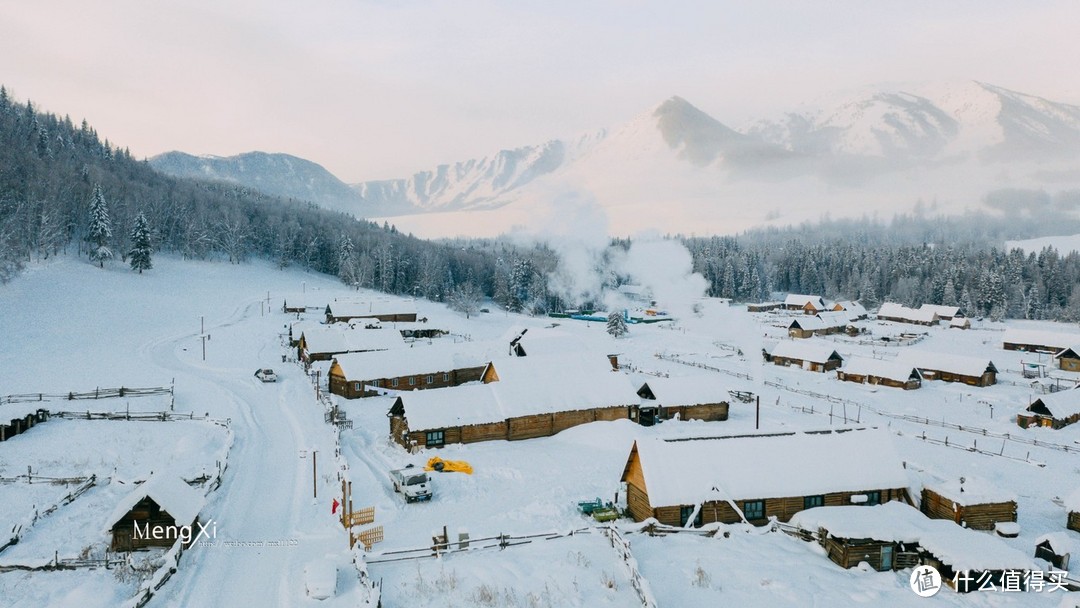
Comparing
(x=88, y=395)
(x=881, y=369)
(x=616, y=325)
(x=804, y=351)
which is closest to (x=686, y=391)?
(x=881, y=369)

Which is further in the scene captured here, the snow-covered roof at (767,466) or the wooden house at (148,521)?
the snow-covered roof at (767,466)

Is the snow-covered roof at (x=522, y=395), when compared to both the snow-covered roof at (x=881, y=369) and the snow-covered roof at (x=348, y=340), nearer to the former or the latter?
the snow-covered roof at (x=348, y=340)

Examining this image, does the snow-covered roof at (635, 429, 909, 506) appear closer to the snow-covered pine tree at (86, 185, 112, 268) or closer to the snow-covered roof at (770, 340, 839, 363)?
the snow-covered roof at (770, 340, 839, 363)

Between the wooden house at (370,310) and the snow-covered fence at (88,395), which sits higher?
the wooden house at (370,310)

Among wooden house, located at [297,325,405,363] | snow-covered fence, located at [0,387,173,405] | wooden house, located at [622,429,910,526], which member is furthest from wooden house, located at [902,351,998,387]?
snow-covered fence, located at [0,387,173,405]

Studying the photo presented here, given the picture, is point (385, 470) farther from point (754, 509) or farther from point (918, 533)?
point (918, 533)

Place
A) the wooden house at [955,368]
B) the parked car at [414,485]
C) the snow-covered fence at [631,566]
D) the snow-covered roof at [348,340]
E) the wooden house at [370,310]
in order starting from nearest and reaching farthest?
the snow-covered fence at [631,566] < the parked car at [414,485] < the snow-covered roof at [348,340] < the wooden house at [955,368] < the wooden house at [370,310]

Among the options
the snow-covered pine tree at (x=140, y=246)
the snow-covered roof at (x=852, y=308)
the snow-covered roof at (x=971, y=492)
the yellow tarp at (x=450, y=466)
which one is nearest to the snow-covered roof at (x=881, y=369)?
the snow-covered roof at (x=971, y=492)
